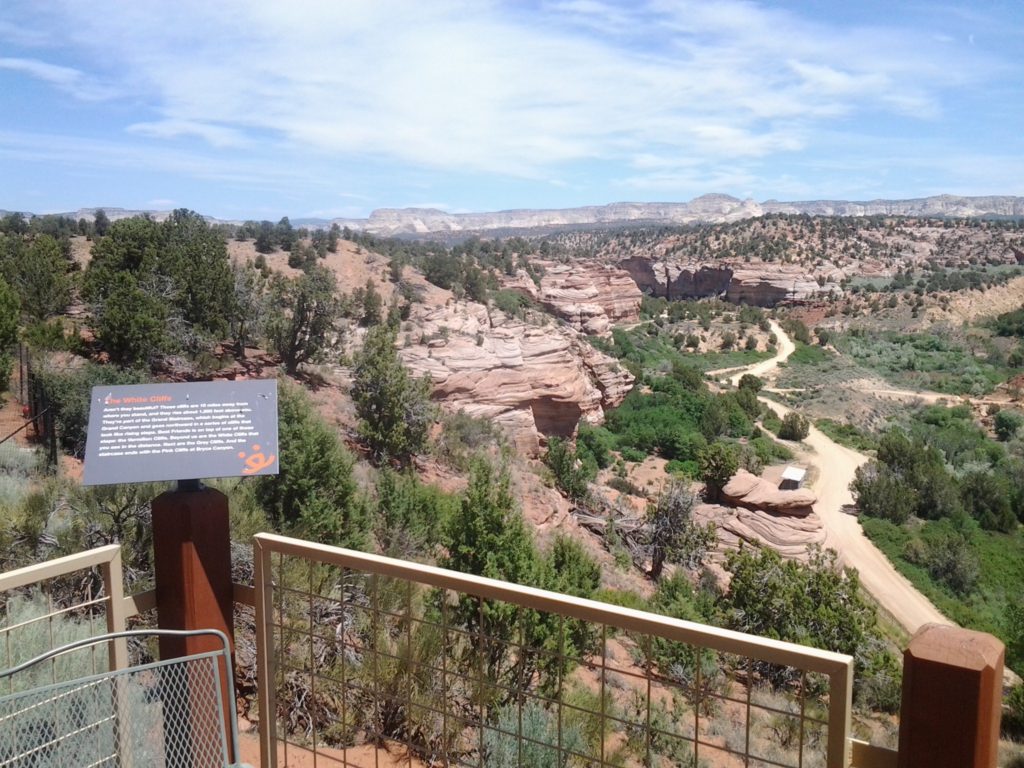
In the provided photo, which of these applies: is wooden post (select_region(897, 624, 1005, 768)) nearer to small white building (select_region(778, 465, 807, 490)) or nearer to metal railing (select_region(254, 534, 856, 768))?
metal railing (select_region(254, 534, 856, 768))

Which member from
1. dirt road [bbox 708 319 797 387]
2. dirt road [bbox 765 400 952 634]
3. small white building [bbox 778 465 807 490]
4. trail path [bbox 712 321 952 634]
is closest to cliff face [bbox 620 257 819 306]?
dirt road [bbox 708 319 797 387]

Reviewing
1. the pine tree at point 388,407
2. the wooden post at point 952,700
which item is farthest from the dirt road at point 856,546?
the wooden post at point 952,700

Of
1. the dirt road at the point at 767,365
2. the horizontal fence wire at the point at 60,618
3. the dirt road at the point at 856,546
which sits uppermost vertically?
the horizontal fence wire at the point at 60,618

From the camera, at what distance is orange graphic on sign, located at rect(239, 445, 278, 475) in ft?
9.25

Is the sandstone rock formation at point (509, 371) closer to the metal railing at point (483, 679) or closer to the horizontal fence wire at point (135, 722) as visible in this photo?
the metal railing at point (483, 679)

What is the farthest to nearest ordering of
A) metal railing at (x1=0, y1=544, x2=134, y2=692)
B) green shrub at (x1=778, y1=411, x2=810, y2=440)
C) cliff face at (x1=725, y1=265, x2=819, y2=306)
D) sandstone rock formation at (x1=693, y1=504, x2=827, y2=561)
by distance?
cliff face at (x1=725, y1=265, x2=819, y2=306), green shrub at (x1=778, y1=411, x2=810, y2=440), sandstone rock formation at (x1=693, y1=504, x2=827, y2=561), metal railing at (x1=0, y1=544, x2=134, y2=692)

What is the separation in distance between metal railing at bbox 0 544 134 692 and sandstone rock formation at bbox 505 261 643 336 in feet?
111

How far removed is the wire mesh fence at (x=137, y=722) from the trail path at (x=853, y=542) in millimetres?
10690

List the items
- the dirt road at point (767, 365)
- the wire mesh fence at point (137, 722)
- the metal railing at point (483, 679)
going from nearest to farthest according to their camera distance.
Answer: the metal railing at point (483, 679), the wire mesh fence at point (137, 722), the dirt road at point (767, 365)

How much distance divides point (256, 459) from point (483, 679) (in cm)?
111

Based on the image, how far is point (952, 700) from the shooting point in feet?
5.31

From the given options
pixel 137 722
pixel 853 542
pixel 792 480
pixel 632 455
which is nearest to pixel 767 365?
pixel 632 455

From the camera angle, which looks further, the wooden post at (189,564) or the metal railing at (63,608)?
the wooden post at (189,564)

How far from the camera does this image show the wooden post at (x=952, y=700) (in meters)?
1.60
